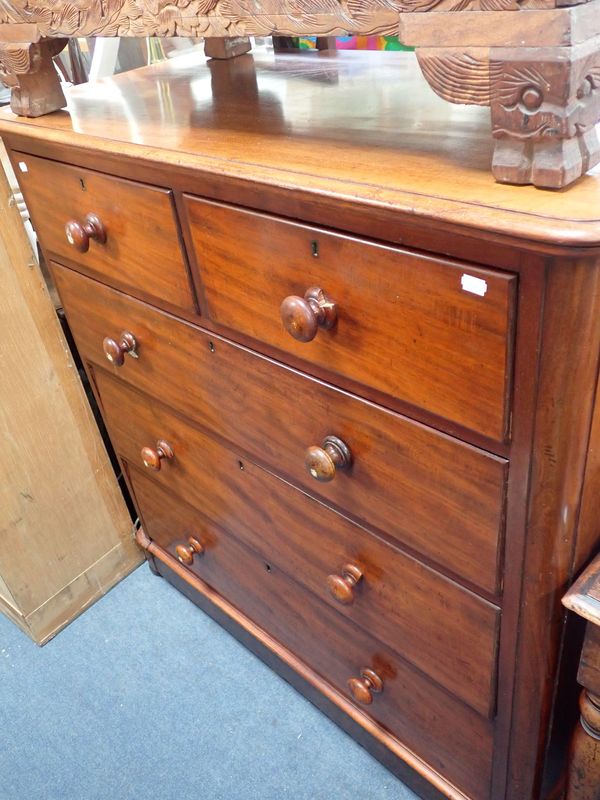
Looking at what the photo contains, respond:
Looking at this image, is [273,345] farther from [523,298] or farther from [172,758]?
[172,758]

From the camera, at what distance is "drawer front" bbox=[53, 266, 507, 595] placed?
72 centimetres

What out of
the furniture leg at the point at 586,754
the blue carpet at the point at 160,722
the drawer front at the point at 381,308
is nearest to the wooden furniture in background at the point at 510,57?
the drawer front at the point at 381,308

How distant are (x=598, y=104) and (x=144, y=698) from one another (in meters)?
1.30

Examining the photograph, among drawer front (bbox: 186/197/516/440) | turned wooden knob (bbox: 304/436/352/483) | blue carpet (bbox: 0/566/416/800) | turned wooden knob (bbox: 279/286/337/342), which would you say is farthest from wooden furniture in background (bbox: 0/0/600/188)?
blue carpet (bbox: 0/566/416/800)

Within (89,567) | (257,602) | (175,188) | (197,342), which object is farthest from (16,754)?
(175,188)

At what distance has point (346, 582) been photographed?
0.94 meters

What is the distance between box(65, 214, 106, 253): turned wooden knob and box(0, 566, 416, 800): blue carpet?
0.89 m

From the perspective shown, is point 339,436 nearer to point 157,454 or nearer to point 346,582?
point 346,582

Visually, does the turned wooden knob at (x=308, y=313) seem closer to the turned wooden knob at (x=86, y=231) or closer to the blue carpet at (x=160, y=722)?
the turned wooden knob at (x=86, y=231)

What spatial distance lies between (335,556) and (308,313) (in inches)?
16.4

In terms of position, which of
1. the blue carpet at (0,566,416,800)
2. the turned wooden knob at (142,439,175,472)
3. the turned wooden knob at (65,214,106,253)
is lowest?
the blue carpet at (0,566,416,800)

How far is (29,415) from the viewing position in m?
1.36

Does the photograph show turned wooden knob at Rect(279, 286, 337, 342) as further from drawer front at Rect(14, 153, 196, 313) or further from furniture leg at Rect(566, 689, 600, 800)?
furniture leg at Rect(566, 689, 600, 800)

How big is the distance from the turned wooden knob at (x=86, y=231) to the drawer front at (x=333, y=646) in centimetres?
54
